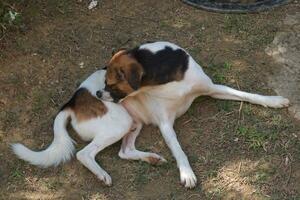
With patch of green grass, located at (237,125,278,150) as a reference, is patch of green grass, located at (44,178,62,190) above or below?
above

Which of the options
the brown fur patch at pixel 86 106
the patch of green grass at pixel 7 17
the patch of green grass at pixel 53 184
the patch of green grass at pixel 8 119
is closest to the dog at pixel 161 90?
the brown fur patch at pixel 86 106

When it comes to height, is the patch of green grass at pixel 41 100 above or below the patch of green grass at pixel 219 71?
above

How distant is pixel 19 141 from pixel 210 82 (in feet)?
5.58

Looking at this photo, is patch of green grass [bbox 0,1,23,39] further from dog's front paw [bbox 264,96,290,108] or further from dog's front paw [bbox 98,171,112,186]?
dog's front paw [bbox 264,96,290,108]

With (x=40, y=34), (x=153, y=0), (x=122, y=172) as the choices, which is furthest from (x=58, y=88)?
(x=153, y=0)

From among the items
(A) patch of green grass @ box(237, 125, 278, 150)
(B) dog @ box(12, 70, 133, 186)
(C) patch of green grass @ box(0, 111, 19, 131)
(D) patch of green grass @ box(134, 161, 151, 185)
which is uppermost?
(C) patch of green grass @ box(0, 111, 19, 131)

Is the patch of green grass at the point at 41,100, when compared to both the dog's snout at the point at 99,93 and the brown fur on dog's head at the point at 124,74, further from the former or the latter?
the brown fur on dog's head at the point at 124,74

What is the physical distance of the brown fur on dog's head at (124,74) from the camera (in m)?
4.54

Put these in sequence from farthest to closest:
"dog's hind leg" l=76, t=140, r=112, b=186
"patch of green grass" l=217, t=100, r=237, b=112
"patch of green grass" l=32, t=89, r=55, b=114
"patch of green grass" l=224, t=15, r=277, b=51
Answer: "patch of green grass" l=224, t=15, r=277, b=51, "patch of green grass" l=32, t=89, r=55, b=114, "patch of green grass" l=217, t=100, r=237, b=112, "dog's hind leg" l=76, t=140, r=112, b=186

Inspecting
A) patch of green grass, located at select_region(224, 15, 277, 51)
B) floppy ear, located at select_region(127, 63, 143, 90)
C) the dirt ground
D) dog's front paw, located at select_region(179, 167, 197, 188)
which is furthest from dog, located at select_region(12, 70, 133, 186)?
patch of green grass, located at select_region(224, 15, 277, 51)

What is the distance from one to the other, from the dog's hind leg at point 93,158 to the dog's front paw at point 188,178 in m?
0.56

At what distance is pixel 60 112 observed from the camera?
4898 mm

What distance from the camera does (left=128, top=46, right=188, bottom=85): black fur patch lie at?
4617 mm

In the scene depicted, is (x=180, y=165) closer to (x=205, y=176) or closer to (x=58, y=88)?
(x=205, y=176)
